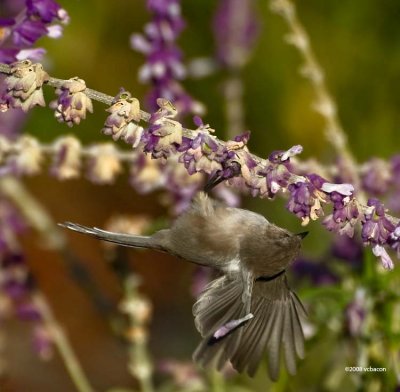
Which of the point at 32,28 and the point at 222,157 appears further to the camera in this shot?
the point at 32,28

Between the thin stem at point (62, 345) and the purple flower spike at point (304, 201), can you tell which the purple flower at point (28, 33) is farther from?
the thin stem at point (62, 345)

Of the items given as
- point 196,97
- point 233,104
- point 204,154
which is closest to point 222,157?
point 204,154

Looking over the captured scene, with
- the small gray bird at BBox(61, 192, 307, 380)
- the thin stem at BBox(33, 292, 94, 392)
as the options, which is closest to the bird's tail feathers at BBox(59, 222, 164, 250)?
the small gray bird at BBox(61, 192, 307, 380)

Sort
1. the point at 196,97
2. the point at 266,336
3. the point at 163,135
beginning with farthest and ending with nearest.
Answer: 1. the point at 196,97
2. the point at 266,336
3. the point at 163,135

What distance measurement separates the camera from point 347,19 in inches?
101

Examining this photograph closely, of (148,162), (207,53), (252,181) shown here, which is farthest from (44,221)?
(207,53)

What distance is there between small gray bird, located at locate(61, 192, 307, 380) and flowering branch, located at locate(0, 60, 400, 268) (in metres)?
0.17

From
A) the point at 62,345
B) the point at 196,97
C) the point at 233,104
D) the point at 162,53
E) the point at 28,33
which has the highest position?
the point at 196,97

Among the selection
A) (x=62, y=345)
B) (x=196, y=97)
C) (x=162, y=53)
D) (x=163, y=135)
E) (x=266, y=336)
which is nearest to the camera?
(x=163, y=135)

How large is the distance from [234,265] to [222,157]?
0.86ft

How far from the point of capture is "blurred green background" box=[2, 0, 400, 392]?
2510 mm

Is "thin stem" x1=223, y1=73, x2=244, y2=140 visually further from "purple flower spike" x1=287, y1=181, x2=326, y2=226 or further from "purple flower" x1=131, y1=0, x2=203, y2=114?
"purple flower spike" x1=287, y1=181, x2=326, y2=226

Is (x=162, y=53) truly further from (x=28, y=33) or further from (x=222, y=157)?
(x=222, y=157)

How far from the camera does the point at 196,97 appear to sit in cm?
281
